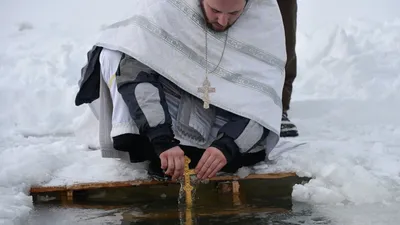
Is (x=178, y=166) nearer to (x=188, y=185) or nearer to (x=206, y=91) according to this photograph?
(x=188, y=185)

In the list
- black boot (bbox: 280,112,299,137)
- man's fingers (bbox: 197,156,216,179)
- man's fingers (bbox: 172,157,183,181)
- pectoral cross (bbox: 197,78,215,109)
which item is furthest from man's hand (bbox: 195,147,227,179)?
black boot (bbox: 280,112,299,137)

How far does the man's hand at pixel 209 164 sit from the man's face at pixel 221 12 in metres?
0.71

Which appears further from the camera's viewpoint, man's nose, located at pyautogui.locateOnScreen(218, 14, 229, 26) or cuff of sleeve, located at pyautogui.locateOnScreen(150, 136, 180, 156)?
man's nose, located at pyautogui.locateOnScreen(218, 14, 229, 26)

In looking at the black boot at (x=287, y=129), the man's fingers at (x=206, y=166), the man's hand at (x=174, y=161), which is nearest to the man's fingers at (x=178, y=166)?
the man's hand at (x=174, y=161)

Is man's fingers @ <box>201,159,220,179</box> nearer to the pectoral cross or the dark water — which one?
the dark water

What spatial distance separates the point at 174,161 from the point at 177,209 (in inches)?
11.2

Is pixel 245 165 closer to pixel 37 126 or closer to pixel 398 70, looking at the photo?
pixel 37 126

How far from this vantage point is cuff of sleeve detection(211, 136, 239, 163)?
3.98 m

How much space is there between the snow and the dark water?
0.31 feet

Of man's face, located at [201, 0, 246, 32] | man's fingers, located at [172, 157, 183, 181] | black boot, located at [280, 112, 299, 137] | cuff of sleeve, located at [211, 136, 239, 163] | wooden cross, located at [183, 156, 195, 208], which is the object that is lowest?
wooden cross, located at [183, 156, 195, 208]

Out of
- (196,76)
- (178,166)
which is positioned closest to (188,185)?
(178,166)

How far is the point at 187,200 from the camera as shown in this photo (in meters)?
4.09

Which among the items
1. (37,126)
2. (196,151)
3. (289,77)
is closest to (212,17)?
(196,151)

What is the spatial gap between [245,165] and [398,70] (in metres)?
3.43
